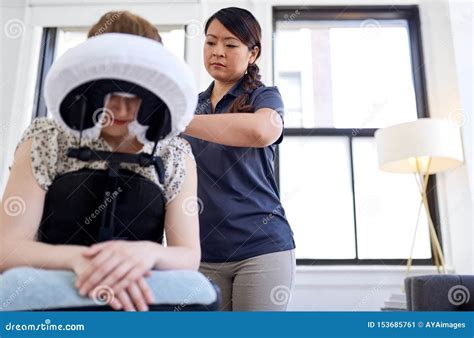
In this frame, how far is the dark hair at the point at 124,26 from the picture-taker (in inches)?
24.1

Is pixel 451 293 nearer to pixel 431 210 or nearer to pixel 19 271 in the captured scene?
pixel 431 210

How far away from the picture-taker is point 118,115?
2.02ft

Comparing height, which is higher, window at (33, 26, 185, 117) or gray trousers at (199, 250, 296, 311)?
window at (33, 26, 185, 117)

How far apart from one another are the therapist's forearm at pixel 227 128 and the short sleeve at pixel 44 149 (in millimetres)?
253

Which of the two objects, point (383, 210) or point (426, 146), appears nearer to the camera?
point (426, 146)

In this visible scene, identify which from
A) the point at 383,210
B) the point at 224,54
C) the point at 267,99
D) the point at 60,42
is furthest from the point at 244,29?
the point at 383,210

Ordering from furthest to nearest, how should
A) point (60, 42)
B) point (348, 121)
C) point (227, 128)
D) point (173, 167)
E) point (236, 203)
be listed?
point (348, 121), point (60, 42), point (236, 203), point (227, 128), point (173, 167)

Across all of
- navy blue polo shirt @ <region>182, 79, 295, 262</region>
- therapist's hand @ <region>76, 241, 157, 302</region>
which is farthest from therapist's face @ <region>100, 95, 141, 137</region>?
navy blue polo shirt @ <region>182, 79, 295, 262</region>

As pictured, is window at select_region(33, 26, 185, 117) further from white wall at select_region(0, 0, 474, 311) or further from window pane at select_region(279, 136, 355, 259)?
window pane at select_region(279, 136, 355, 259)

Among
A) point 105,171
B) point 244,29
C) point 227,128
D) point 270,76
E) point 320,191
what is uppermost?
point 270,76

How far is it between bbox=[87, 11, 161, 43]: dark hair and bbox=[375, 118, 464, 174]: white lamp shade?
1404mm

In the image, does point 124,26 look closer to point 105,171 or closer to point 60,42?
point 105,171

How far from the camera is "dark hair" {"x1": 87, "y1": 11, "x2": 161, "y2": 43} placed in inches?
24.1

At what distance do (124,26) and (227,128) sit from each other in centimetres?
27
